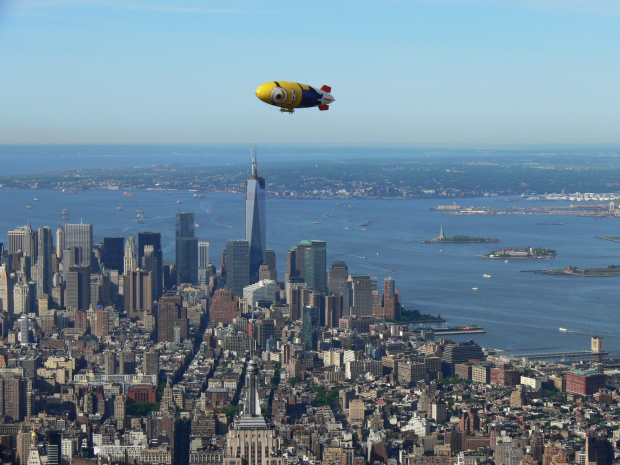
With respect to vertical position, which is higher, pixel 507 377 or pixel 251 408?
pixel 251 408

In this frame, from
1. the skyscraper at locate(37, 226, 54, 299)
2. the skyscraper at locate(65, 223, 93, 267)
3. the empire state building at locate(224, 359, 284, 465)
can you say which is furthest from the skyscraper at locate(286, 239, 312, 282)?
the empire state building at locate(224, 359, 284, 465)

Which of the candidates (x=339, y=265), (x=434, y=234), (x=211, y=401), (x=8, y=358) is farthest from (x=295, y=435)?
(x=434, y=234)

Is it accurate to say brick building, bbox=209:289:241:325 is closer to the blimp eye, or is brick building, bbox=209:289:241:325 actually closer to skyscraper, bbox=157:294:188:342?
skyscraper, bbox=157:294:188:342

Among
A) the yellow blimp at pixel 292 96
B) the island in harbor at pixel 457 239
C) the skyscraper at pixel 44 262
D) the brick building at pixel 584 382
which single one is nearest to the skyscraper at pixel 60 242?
the skyscraper at pixel 44 262

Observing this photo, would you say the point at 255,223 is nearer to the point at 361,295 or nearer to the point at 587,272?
the point at 361,295

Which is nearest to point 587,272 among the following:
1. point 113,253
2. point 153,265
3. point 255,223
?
point 255,223

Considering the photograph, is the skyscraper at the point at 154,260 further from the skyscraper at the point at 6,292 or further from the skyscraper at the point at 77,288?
the skyscraper at the point at 6,292

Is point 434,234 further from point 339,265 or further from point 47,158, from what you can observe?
point 47,158
